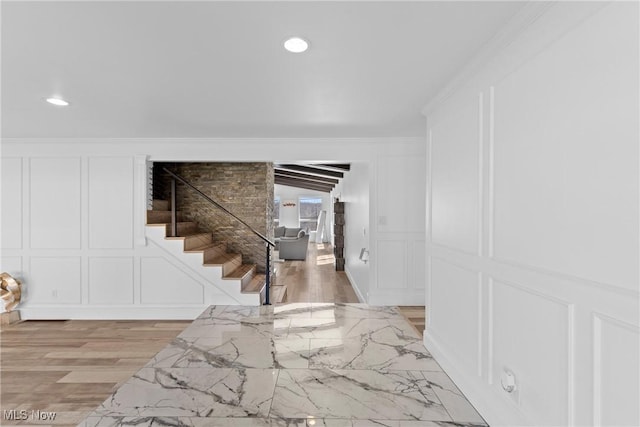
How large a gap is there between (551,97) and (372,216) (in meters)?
2.85

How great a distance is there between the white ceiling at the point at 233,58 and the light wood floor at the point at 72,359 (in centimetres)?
223

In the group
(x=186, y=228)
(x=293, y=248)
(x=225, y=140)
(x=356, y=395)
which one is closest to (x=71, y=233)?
(x=186, y=228)

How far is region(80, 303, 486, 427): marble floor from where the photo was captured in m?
1.83

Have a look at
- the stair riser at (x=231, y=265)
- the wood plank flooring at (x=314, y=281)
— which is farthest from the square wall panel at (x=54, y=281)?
the wood plank flooring at (x=314, y=281)

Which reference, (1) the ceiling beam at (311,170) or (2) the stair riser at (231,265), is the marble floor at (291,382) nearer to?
(2) the stair riser at (231,265)

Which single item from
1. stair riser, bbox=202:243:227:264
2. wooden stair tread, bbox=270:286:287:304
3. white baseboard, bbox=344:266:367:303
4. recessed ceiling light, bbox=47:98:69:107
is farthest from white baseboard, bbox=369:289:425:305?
recessed ceiling light, bbox=47:98:69:107

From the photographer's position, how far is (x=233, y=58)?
1.93 meters

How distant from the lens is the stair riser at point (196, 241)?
436 cm

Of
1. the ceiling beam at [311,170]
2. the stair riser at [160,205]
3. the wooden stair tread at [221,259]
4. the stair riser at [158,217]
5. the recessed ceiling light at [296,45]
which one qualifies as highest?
the ceiling beam at [311,170]

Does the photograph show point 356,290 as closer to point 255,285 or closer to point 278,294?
point 278,294

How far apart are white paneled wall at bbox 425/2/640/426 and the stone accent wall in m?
4.15

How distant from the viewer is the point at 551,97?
136cm

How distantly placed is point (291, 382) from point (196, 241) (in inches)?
125

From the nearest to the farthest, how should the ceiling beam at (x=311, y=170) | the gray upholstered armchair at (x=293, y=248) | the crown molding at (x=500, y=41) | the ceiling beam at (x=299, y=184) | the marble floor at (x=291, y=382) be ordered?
the crown molding at (x=500, y=41) < the marble floor at (x=291, y=382) < the ceiling beam at (x=311, y=170) < the gray upholstered armchair at (x=293, y=248) < the ceiling beam at (x=299, y=184)
